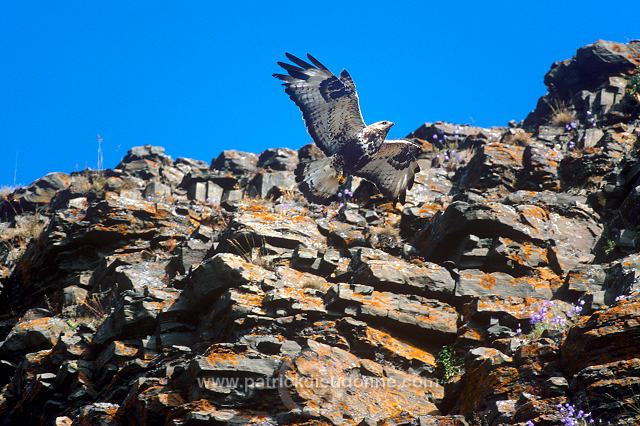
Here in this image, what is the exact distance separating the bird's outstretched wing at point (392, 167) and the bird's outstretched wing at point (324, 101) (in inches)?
23.7

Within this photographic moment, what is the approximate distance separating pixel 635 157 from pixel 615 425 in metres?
7.70

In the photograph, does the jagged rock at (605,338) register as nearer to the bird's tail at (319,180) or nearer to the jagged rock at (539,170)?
the bird's tail at (319,180)

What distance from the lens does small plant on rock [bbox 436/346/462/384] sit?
30.9 feet

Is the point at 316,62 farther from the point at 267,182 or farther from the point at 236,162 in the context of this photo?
the point at 236,162

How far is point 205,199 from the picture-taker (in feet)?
61.9

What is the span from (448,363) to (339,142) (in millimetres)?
5469

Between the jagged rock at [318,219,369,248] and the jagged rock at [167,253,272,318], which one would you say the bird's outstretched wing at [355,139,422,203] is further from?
the jagged rock at [167,253,272,318]

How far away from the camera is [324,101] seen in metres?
13.6

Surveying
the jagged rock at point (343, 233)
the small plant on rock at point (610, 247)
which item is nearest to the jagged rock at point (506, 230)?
the small plant on rock at point (610, 247)

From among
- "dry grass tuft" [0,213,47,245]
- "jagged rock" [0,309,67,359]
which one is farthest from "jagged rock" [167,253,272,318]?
"dry grass tuft" [0,213,47,245]

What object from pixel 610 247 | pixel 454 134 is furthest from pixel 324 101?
pixel 454 134

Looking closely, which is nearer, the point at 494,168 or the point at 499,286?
the point at 499,286

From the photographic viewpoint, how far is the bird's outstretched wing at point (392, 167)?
13.7 meters

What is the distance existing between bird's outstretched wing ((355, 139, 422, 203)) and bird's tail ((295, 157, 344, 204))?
52 centimetres
